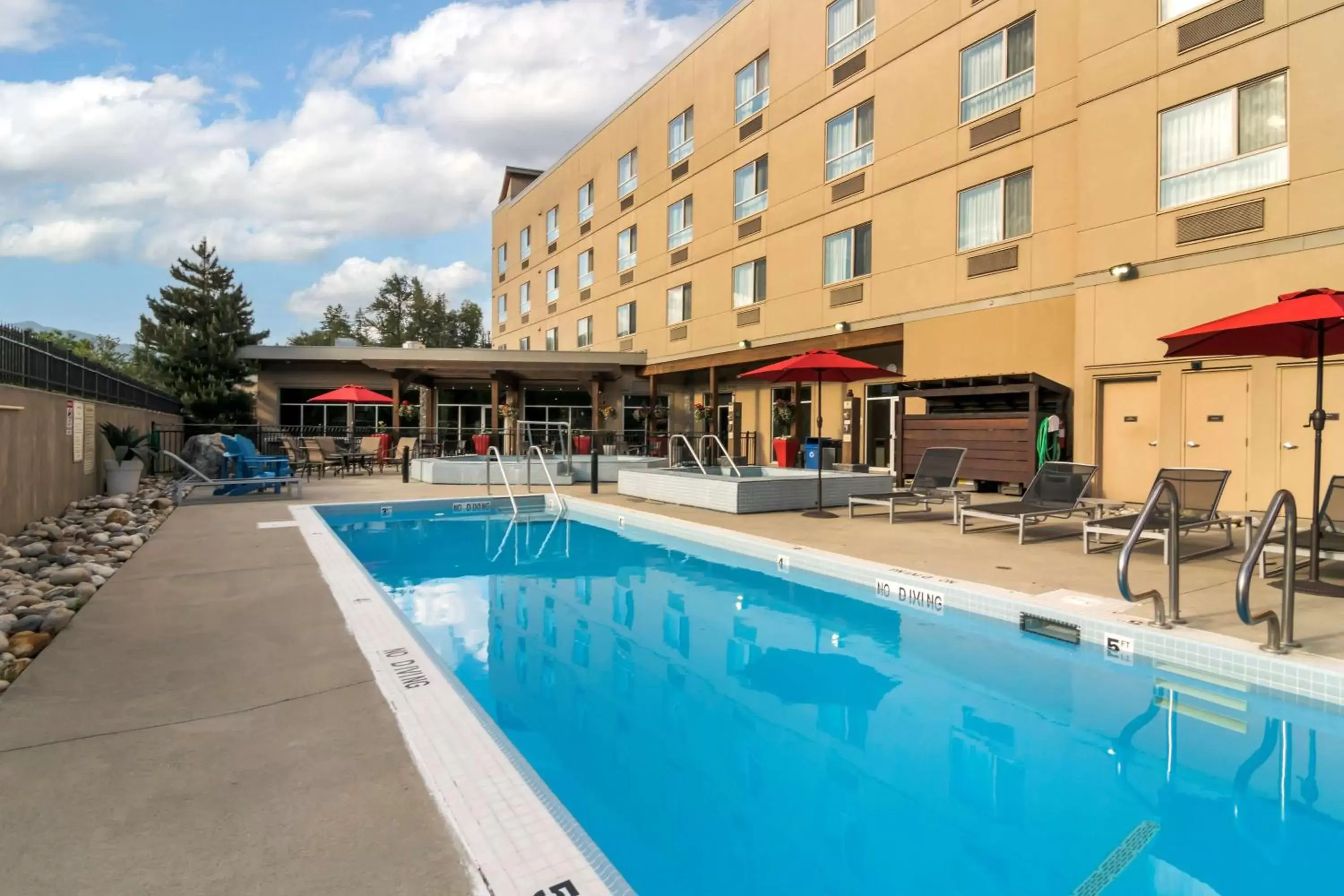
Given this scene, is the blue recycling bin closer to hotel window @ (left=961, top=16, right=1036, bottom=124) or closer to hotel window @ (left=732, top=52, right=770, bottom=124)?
hotel window @ (left=961, top=16, right=1036, bottom=124)

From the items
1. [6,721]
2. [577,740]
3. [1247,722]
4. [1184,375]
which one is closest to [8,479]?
[6,721]

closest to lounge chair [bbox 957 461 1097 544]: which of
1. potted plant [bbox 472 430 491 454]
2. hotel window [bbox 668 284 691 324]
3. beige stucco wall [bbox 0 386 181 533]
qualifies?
beige stucco wall [bbox 0 386 181 533]

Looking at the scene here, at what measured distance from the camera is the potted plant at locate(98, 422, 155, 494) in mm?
10680

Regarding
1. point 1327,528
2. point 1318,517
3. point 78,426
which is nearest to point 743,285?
point 78,426

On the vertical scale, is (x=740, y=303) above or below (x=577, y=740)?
above

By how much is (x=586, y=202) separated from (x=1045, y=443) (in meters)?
20.4

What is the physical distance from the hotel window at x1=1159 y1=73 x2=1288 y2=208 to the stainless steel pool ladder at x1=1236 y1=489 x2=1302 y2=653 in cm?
808

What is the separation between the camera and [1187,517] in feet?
23.5

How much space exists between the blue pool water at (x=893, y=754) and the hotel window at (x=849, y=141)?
12682 mm

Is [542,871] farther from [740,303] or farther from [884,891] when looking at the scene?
[740,303]

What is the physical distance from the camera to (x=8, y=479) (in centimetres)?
673

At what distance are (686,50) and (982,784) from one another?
2262cm

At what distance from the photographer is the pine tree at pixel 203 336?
84.6ft

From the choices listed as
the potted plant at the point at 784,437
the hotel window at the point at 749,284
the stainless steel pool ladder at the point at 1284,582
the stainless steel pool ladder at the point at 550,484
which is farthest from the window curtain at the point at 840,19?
the stainless steel pool ladder at the point at 1284,582
